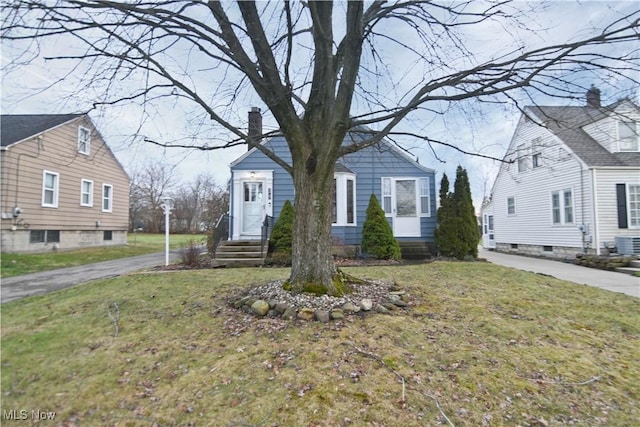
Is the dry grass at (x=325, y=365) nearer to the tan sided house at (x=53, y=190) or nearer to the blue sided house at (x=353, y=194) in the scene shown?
the blue sided house at (x=353, y=194)

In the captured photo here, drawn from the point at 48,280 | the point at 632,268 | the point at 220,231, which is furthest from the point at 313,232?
→ the point at 632,268

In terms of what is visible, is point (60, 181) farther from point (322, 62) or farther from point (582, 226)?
point (582, 226)

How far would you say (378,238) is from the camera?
1050cm

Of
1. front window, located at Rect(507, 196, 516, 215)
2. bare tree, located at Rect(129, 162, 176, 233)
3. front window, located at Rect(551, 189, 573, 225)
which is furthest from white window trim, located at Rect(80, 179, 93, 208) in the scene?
front window, located at Rect(507, 196, 516, 215)

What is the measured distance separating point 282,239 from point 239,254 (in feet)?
4.59

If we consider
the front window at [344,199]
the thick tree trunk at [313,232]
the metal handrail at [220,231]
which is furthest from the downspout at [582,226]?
the metal handrail at [220,231]

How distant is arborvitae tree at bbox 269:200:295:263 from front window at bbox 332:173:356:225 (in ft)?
7.47

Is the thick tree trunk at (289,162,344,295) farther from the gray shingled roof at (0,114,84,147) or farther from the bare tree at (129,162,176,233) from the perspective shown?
the bare tree at (129,162,176,233)

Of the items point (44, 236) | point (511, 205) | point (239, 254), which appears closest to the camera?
point (239, 254)

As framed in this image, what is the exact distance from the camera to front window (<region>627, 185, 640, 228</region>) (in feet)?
39.4

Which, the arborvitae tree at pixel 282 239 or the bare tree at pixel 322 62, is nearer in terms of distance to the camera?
the bare tree at pixel 322 62

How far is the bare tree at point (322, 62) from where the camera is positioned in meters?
4.21

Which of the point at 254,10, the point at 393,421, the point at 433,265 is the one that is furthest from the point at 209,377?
the point at 433,265

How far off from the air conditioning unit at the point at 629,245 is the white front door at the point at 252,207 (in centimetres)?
1291
